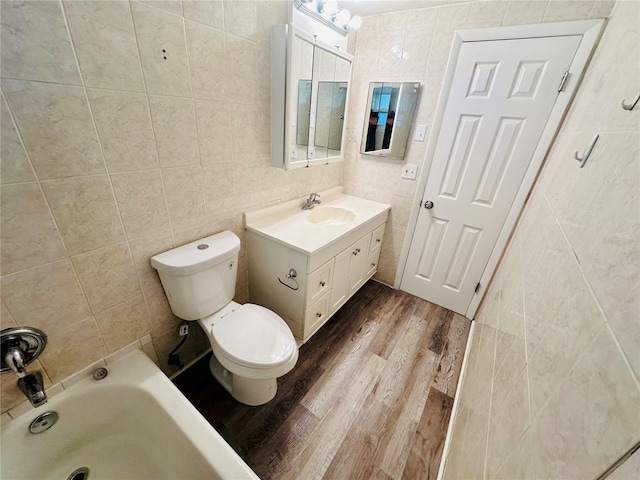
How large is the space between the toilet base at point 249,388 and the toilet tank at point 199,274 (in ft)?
1.29

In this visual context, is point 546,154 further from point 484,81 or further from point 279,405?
point 279,405

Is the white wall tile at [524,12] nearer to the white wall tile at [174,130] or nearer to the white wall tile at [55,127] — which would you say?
the white wall tile at [174,130]

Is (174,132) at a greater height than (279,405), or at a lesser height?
greater

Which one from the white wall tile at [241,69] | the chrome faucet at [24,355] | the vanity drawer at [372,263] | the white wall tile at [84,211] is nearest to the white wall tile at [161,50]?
the white wall tile at [241,69]

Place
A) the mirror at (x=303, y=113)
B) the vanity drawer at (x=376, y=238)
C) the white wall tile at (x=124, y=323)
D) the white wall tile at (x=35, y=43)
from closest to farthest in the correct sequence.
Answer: the white wall tile at (x=35, y=43)
the white wall tile at (x=124, y=323)
the mirror at (x=303, y=113)
the vanity drawer at (x=376, y=238)

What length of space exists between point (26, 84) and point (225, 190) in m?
0.75

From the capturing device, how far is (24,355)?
2.89 feet

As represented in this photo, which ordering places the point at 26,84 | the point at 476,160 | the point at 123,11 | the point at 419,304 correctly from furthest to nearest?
1. the point at 419,304
2. the point at 476,160
3. the point at 123,11
4. the point at 26,84

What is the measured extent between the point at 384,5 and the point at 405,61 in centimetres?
34

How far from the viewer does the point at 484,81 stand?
1.53 meters

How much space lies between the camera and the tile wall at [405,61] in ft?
4.43

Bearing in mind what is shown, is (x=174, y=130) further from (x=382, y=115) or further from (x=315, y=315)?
(x=382, y=115)

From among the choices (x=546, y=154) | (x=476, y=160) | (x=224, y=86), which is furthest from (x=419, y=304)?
A: (x=224, y=86)

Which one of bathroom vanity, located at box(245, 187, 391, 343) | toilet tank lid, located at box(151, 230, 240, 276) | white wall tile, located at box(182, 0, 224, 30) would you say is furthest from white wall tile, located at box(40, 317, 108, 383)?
white wall tile, located at box(182, 0, 224, 30)
